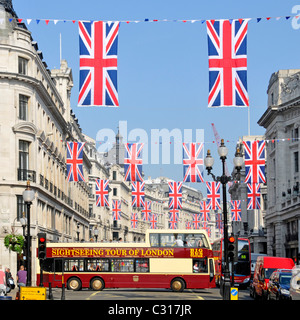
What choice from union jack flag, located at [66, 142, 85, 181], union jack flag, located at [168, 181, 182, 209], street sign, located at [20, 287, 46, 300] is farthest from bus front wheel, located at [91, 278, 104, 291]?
union jack flag, located at [168, 181, 182, 209]

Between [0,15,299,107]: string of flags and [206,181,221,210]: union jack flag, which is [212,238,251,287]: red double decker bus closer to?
[206,181,221,210]: union jack flag

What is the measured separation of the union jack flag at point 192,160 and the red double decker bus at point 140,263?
881cm

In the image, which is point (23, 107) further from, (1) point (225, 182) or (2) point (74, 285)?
(1) point (225, 182)

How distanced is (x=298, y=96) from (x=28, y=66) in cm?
3199

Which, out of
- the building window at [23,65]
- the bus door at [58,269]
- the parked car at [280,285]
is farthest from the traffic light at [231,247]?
the building window at [23,65]

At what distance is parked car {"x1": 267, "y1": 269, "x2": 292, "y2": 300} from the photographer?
2780cm

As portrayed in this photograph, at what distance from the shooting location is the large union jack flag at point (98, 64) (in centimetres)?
2583

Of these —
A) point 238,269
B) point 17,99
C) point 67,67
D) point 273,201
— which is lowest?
point 238,269

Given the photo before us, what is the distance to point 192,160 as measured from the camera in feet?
166

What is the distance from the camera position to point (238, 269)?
51406 millimetres

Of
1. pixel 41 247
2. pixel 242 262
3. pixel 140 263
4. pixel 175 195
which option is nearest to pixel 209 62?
pixel 41 247
